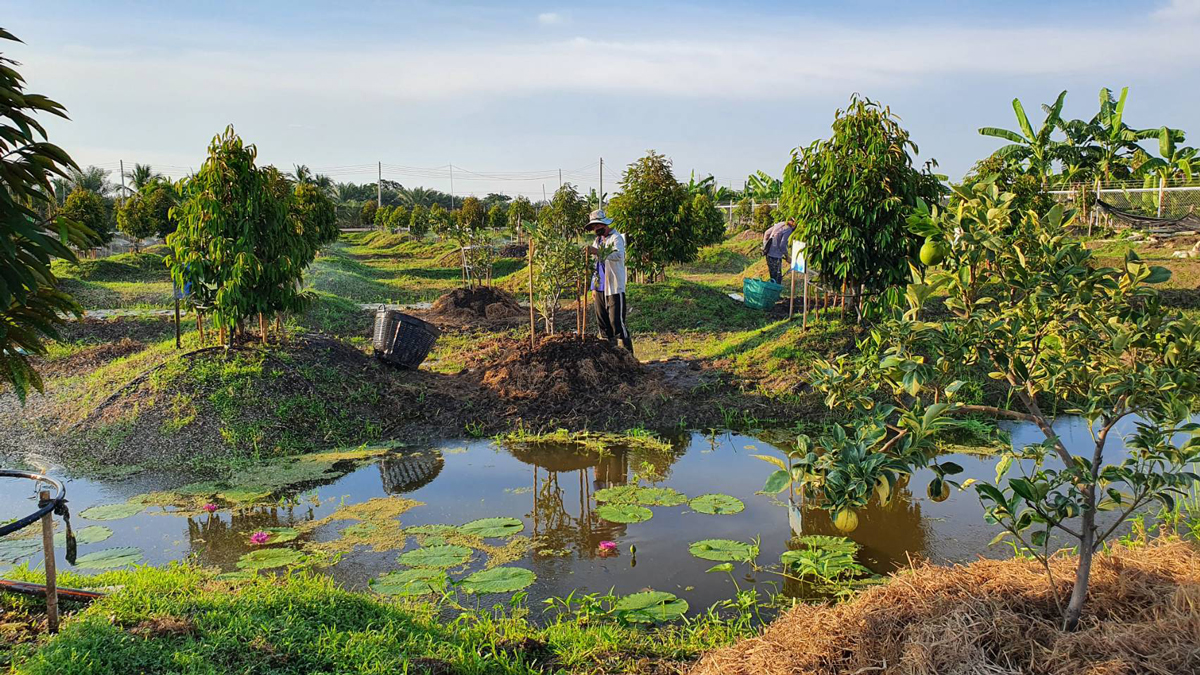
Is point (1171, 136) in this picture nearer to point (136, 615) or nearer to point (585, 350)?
point (585, 350)

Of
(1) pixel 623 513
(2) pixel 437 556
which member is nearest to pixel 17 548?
(2) pixel 437 556

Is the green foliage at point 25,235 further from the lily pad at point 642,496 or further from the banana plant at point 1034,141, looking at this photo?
the banana plant at point 1034,141

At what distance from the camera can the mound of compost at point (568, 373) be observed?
8731 millimetres

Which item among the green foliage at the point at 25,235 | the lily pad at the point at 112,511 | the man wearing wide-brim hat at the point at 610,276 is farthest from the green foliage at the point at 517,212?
the green foliage at the point at 25,235

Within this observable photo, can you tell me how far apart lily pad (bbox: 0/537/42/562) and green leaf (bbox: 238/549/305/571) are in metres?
1.34

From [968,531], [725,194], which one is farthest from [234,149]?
[725,194]

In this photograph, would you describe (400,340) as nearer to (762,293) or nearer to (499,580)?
(499,580)

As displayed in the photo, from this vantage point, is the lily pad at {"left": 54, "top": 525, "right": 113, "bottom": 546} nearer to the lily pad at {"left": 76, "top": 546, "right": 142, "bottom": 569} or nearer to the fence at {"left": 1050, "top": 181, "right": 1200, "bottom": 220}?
the lily pad at {"left": 76, "top": 546, "right": 142, "bottom": 569}

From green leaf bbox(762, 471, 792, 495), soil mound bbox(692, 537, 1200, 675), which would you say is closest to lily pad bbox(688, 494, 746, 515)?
soil mound bbox(692, 537, 1200, 675)

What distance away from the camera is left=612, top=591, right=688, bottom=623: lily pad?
4.08m

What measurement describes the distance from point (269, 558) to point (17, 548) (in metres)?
1.64

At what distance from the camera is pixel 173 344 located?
31.6 feet

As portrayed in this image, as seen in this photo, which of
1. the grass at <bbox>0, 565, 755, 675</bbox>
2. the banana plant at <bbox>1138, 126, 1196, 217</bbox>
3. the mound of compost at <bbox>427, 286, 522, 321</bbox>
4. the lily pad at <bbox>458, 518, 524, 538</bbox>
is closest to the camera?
the grass at <bbox>0, 565, 755, 675</bbox>

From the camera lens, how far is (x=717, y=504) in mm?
5852
